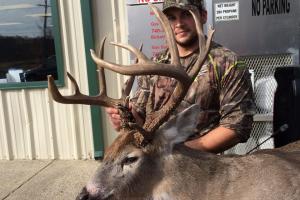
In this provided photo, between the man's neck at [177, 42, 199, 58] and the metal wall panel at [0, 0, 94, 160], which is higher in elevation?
the man's neck at [177, 42, 199, 58]

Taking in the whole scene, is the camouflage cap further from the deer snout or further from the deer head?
the deer snout

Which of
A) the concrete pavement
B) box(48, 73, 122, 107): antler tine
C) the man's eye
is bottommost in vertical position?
the concrete pavement

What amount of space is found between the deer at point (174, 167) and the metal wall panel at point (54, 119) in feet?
11.4

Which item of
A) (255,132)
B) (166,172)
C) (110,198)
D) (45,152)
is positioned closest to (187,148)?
(166,172)

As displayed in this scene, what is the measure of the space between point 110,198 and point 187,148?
670 mm

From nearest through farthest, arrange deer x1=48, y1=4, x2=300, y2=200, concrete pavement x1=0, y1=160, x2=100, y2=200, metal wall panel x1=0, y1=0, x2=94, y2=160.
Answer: deer x1=48, y1=4, x2=300, y2=200 → concrete pavement x1=0, y1=160, x2=100, y2=200 → metal wall panel x1=0, y1=0, x2=94, y2=160

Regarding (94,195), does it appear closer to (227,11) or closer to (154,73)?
(154,73)

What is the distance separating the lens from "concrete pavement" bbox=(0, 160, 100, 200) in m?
5.88

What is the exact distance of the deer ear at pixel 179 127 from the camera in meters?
3.23

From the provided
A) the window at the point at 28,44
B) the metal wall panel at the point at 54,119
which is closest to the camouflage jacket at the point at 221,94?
the metal wall panel at the point at 54,119

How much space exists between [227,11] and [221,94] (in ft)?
6.60

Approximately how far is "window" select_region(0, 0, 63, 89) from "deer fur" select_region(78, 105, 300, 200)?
384 centimetres

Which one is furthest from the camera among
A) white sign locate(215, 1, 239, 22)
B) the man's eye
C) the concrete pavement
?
the concrete pavement

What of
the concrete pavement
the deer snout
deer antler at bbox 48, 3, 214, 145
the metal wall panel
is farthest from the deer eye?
the metal wall panel
